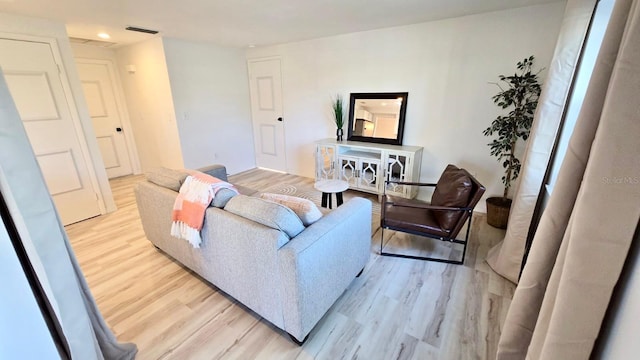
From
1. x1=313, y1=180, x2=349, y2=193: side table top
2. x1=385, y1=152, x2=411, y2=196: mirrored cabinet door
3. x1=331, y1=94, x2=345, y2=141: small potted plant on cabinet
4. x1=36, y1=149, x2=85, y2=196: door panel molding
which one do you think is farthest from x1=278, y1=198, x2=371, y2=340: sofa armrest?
x1=36, y1=149, x2=85, y2=196: door panel molding

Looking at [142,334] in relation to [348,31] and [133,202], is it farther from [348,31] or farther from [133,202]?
[348,31]

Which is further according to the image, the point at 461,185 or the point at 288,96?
the point at 288,96

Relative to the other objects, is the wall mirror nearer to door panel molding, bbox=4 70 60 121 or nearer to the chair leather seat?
the chair leather seat

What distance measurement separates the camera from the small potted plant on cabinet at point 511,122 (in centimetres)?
249

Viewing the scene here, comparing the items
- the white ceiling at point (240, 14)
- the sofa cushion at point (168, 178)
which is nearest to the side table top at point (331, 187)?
the sofa cushion at point (168, 178)

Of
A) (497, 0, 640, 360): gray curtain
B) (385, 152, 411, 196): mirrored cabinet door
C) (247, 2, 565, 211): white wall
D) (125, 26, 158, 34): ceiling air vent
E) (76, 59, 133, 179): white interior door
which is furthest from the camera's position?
(76, 59, 133, 179): white interior door

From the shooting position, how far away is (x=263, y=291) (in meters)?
1.53

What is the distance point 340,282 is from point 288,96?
11.4 ft

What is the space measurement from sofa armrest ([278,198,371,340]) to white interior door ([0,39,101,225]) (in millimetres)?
2881

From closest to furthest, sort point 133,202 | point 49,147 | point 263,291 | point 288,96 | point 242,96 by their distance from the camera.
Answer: point 263,291
point 49,147
point 133,202
point 288,96
point 242,96

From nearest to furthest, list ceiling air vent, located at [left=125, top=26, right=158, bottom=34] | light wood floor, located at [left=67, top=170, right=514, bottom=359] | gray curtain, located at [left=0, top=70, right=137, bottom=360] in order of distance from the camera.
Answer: gray curtain, located at [left=0, top=70, right=137, bottom=360], light wood floor, located at [left=67, top=170, right=514, bottom=359], ceiling air vent, located at [left=125, top=26, right=158, bottom=34]

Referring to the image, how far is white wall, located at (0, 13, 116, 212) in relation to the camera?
245cm

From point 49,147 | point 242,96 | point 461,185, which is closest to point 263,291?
point 461,185

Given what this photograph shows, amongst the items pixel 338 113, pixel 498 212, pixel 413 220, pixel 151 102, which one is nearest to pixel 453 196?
pixel 413 220
